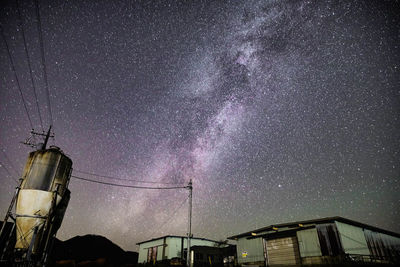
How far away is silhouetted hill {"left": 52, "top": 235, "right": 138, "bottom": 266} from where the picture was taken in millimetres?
81613

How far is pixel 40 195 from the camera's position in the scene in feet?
51.5

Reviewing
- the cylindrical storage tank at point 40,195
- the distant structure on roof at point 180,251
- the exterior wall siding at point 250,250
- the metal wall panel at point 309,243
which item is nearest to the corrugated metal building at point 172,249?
the distant structure on roof at point 180,251

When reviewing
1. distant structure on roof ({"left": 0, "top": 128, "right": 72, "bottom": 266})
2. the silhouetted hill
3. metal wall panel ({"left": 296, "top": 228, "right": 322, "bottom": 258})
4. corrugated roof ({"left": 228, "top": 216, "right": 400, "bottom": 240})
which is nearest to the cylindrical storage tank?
distant structure on roof ({"left": 0, "top": 128, "right": 72, "bottom": 266})

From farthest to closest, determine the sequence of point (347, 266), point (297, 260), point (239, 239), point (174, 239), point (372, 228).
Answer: point (174, 239), point (239, 239), point (372, 228), point (297, 260), point (347, 266)

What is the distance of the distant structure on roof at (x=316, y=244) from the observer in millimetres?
15851

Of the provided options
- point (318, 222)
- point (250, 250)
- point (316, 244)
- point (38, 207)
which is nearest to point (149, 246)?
point (250, 250)

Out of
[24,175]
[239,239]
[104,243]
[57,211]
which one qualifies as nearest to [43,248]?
[57,211]

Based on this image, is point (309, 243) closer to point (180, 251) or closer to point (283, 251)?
point (283, 251)

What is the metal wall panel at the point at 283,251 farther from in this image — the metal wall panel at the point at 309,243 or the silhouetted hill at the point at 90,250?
the silhouetted hill at the point at 90,250

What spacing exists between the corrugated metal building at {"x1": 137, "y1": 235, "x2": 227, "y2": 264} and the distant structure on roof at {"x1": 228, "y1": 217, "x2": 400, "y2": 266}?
733 centimetres

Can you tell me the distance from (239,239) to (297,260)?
704 cm

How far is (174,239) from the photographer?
32.2 meters

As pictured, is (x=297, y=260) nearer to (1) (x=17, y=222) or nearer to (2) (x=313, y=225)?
(2) (x=313, y=225)

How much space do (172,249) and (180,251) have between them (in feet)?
4.77
